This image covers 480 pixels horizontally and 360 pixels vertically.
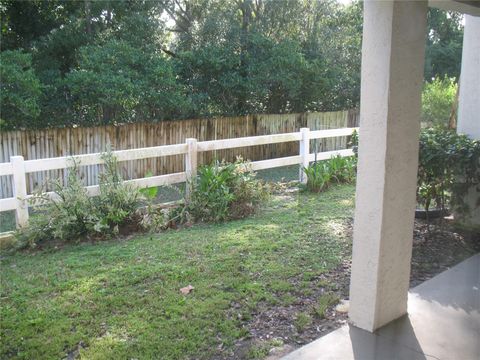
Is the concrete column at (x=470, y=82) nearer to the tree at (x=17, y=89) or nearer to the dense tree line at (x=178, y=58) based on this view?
the dense tree line at (x=178, y=58)

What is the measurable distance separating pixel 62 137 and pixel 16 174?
2451mm

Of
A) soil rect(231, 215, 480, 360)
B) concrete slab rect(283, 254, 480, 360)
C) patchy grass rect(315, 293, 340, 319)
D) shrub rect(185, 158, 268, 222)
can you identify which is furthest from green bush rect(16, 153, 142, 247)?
concrete slab rect(283, 254, 480, 360)

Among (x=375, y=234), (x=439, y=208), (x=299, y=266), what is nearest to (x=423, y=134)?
(x=439, y=208)

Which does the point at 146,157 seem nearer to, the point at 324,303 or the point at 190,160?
the point at 190,160

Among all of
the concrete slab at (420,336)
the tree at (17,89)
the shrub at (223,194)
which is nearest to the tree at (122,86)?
the tree at (17,89)

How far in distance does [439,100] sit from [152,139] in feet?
16.6

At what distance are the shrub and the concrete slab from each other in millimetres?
2960

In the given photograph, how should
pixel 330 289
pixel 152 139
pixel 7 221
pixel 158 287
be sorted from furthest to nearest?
pixel 152 139, pixel 7 221, pixel 330 289, pixel 158 287

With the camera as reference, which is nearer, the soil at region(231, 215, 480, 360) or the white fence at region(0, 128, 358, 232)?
the soil at region(231, 215, 480, 360)

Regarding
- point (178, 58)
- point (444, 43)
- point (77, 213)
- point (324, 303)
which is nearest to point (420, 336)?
point (324, 303)

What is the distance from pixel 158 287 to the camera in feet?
13.0

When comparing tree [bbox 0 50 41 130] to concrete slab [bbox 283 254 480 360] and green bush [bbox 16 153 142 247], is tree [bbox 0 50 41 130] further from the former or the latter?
concrete slab [bbox 283 254 480 360]

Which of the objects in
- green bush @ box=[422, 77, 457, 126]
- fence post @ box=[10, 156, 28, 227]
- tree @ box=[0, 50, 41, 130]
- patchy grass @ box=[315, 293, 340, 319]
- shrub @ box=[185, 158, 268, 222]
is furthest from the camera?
green bush @ box=[422, 77, 457, 126]

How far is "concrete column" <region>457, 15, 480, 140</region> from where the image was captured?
5586 millimetres
